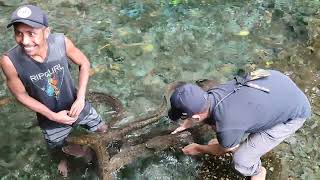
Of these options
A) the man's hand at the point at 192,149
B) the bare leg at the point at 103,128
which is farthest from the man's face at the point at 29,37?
the man's hand at the point at 192,149

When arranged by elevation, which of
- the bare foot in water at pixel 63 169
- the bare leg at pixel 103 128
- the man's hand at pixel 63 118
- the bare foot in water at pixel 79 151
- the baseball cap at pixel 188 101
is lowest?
the bare foot in water at pixel 63 169

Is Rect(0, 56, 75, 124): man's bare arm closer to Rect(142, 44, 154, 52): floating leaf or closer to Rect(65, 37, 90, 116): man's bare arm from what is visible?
Rect(65, 37, 90, 116): man's bare arm

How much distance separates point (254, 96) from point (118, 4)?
3.46m

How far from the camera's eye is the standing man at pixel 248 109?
117 inches

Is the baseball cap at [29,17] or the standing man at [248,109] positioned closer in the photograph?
the baseball cap at [29,17]

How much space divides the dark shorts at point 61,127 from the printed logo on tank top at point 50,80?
0.35 meters

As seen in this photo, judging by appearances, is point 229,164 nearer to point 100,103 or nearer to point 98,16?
point 100,103

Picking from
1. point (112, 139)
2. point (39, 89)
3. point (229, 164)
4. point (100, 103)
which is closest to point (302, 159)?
point (229, 164)

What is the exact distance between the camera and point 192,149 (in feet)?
13.1

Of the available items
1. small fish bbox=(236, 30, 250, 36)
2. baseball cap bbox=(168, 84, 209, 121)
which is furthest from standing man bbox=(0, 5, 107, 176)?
small fish bbox=(236, 30, 250, 36)

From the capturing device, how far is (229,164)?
3994 mm

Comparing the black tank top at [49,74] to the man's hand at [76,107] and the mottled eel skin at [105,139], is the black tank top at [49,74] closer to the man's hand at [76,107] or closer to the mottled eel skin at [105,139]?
the man's hand at [76,107]

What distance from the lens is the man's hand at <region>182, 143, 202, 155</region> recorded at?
3.96 meters

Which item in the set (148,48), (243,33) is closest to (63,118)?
(148,48)
